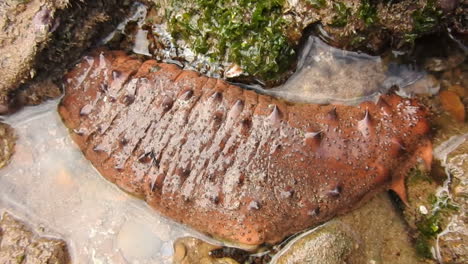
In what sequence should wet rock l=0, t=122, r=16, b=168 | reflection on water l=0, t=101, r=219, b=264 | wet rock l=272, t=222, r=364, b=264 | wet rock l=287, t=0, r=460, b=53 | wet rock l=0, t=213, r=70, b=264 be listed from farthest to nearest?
wet rock l=0, t=122, r=16, b=168 → reflection on water l=0, t=101, r=219, b=264 → wet rock l=0, t=213, r=70, b=264 → wet rock l=272, t=222, r=364, b=264 → wet rock l=287, t=0, r=460, b=53

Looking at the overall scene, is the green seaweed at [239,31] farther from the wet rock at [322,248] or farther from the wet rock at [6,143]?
the wet rock at [6,143]

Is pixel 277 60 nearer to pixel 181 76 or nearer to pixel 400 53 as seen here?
pixel 181 76

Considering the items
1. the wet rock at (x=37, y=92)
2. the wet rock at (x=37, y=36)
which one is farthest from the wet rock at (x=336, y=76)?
the wet rock at (x=37, y=92)

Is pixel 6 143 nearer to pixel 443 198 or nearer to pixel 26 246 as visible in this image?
pixel 26 246

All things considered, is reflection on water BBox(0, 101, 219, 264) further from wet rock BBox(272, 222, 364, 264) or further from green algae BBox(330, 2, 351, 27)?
green algae BBox(330, 2, 351, 27)

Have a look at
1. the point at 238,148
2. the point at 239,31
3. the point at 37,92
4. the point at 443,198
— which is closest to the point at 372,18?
the point at 239,31

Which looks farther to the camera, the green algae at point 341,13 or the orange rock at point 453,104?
the orange rock at point 453,104

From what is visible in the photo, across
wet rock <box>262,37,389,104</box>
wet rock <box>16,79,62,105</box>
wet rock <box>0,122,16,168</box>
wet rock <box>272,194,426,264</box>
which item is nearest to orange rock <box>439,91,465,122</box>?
wet rock <box>262,37,389,104</box>
